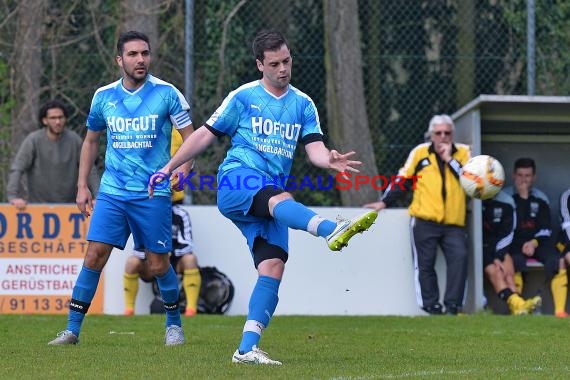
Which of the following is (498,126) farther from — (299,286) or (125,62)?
(125,62)

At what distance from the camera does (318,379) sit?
646 cm

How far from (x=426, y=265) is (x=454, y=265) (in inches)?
10.9

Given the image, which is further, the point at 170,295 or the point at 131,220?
the point at 170,295

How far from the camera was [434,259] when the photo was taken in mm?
12562

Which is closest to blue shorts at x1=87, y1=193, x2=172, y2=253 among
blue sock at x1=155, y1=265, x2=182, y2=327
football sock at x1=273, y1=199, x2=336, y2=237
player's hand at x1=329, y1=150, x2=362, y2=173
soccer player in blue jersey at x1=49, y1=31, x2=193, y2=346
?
soccer player in blue jersey at x1=49, y1=31, x2=193, y2=346

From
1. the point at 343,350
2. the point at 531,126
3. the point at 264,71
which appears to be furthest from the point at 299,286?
the point at 264,71

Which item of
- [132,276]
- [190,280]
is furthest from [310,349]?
[132,276]

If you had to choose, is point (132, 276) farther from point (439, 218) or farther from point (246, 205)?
point (246, 205)

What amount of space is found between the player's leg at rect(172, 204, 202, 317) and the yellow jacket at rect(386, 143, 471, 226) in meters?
2.27

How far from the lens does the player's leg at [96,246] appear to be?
8352 millimetres

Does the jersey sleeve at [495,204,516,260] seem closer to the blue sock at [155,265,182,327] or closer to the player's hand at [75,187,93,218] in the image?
the blue sock at [155,265,182,327]

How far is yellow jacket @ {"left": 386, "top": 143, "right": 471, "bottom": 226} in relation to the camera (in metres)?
12.6

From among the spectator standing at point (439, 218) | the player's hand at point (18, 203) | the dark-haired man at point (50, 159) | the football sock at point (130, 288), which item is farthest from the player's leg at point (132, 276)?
the spectator standing at point (439, 218)

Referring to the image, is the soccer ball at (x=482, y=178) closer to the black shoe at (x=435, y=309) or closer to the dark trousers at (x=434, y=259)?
the dark trousers at (x=434, y=259)
